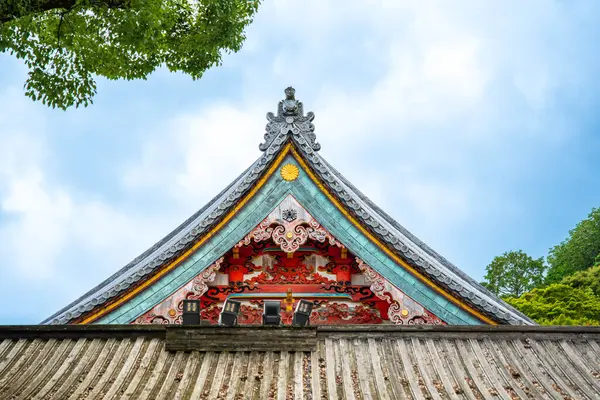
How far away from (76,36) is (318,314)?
218 inches

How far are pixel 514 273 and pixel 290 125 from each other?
4345cm

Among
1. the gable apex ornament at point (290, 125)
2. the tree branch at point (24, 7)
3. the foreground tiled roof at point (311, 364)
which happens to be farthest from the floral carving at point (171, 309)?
the tree branch at point (24, 7)

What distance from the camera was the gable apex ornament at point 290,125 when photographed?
33.7ft

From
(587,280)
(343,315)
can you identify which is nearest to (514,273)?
(587,280)

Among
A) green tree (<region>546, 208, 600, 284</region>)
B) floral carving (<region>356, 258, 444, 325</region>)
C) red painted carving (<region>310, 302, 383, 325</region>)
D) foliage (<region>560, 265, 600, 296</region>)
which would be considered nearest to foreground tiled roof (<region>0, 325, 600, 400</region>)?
floral carving (<region>356, 258, 444, 325</region>)

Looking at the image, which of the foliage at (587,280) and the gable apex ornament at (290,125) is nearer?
the gable apex ornament at (290,125)

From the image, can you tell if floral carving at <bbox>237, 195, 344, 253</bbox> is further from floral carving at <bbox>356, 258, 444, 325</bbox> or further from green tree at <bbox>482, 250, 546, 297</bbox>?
green tree at <bbox>482, 250, 546, 297</bbox>

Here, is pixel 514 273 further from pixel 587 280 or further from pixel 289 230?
pixel 289 230

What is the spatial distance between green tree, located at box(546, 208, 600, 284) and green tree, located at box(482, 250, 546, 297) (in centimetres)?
290

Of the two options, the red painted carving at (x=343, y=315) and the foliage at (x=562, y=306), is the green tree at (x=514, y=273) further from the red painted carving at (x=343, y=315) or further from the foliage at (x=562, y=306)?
the red painted carving at (x=343, y=315)

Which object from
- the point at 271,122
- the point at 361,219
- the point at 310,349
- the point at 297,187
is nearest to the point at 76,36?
the point at 271,122

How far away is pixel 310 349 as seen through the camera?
7691 millimetres

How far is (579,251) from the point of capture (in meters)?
55.9

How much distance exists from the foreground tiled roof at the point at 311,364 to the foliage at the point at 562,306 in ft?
91.4
